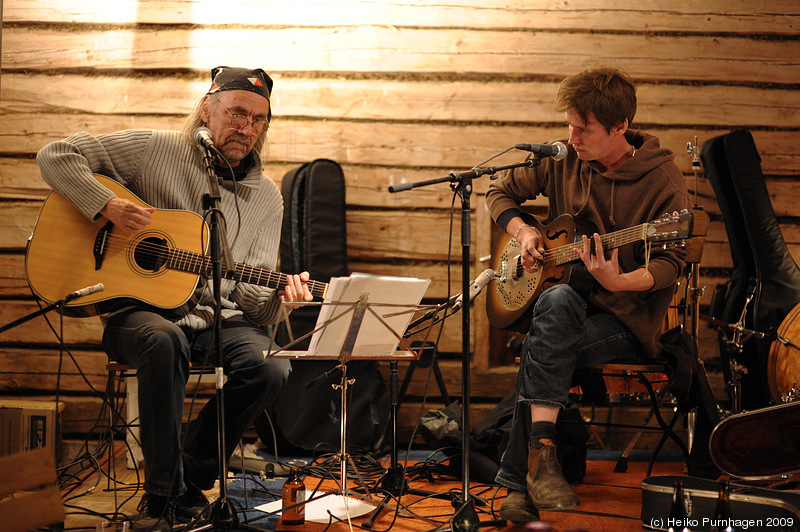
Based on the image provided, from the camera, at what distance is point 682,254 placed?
109 inches

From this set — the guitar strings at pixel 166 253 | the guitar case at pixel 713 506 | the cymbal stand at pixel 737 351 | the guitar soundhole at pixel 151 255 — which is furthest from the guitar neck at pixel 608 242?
the guitar soundhole at pixel 151 255

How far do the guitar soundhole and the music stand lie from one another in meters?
0.73

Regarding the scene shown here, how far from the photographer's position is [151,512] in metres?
2.48

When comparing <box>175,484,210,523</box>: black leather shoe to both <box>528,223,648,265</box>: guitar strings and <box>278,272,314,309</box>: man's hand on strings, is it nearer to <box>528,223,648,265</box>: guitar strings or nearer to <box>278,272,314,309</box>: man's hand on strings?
<box>278,272,314,309</box>: man's hand on strings

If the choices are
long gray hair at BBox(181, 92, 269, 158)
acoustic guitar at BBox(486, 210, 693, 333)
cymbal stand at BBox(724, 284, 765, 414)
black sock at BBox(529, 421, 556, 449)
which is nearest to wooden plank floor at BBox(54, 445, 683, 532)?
black sock at BBox(529, 421, 556, 449)

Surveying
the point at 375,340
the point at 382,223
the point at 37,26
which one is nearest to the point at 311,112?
the point at 382,223

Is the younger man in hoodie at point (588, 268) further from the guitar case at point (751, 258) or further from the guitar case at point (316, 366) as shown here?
the guitar case at point (316, 366)

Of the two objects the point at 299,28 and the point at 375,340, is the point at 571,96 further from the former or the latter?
the point at 299,28

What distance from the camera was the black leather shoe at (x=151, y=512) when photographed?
2404 mm

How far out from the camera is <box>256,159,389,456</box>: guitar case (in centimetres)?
377

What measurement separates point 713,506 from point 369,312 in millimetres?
1323

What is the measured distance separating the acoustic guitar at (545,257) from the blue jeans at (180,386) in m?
1.01

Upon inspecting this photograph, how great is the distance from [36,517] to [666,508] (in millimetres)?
2111

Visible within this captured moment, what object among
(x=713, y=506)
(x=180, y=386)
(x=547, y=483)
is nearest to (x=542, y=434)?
(x=547, y=483)
